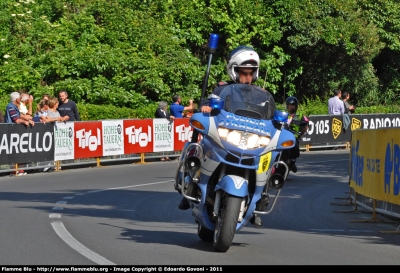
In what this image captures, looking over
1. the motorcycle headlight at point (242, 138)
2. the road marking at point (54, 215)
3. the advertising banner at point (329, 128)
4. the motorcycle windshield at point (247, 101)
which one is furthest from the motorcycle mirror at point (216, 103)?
the advertising banner at point (329, 128)

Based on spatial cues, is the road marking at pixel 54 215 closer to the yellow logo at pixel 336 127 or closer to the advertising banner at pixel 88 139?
the advertising banner at pixel 88 139

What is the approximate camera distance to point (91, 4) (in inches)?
1339

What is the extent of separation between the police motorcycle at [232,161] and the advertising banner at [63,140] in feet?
41.7

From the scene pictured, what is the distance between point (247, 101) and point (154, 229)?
2475 millimetres

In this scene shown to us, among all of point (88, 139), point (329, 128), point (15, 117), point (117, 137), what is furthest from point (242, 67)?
point (329, 128)

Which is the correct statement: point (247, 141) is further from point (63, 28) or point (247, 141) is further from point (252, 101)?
point (63, 28)

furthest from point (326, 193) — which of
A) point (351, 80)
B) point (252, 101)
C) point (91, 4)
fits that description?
point (351, 80)

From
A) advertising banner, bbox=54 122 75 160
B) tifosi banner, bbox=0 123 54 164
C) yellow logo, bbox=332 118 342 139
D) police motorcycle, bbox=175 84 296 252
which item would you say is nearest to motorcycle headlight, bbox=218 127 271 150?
police motorcycle, bbox=175 84 296 252

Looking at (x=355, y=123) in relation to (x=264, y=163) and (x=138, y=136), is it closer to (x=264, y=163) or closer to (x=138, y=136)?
(x=138, y=136)

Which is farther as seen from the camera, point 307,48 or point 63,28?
point 307,48

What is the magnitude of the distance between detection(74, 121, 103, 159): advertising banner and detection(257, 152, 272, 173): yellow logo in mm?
13962

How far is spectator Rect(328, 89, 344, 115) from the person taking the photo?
103ft

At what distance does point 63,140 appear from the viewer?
2202cm

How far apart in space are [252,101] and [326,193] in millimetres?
7945
